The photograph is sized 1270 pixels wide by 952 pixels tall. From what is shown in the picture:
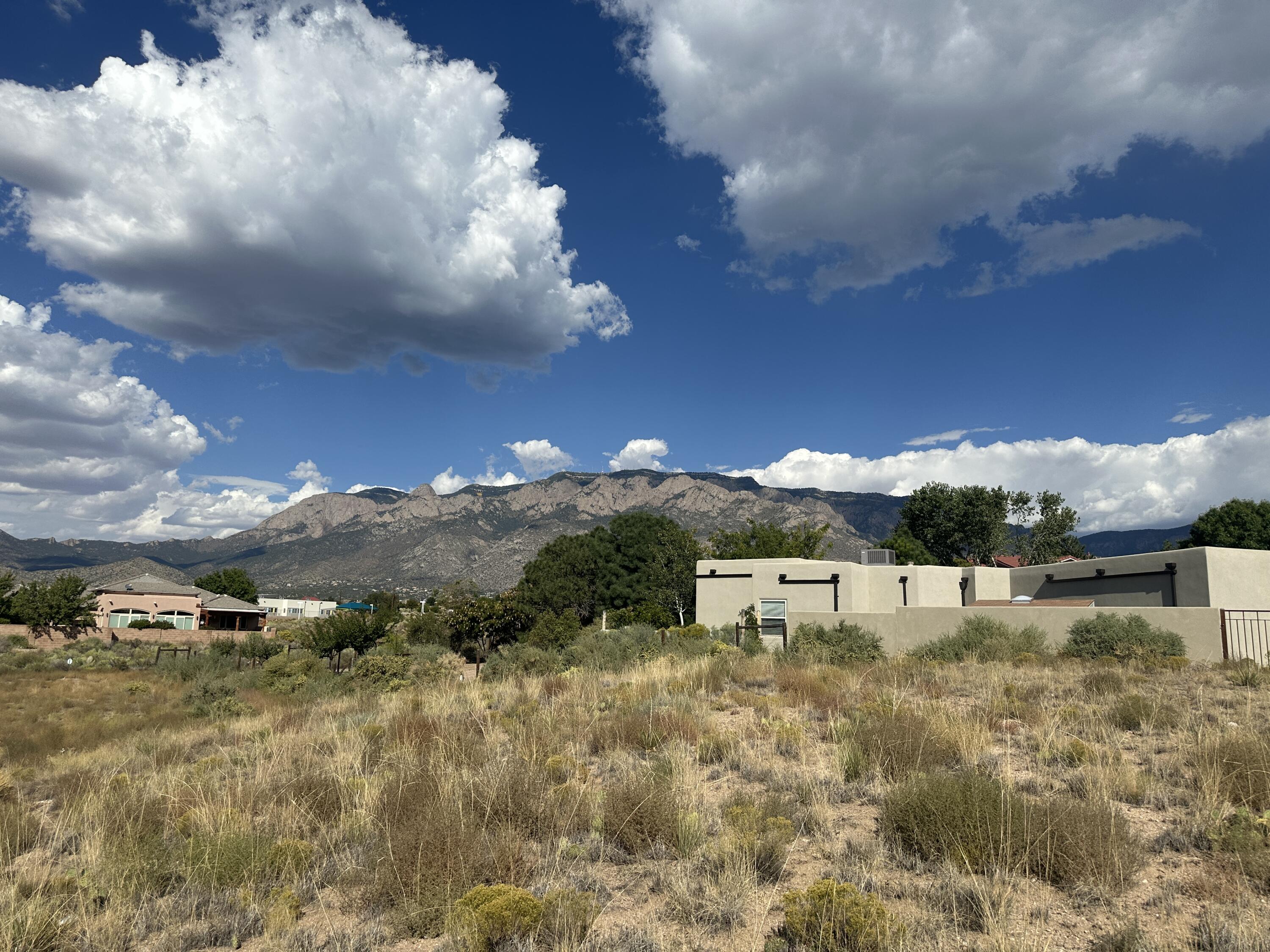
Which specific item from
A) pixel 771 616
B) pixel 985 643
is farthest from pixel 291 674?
pixel 985 643

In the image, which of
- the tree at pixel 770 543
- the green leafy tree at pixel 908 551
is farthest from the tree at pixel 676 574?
the green leafy tree at pixel 908 551

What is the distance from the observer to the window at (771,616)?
1286 inches

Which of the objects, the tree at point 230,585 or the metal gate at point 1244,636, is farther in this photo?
the tree at point 230,585

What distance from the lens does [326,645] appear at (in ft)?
95.7

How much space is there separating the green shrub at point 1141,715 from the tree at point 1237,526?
56362 mm

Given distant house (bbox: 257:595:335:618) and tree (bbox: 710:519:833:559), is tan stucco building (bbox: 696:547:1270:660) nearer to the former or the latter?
tree (bbox: 710:519:833:559)

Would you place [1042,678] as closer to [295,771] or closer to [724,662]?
[724,662]

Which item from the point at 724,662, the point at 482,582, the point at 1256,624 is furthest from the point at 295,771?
the point at 482,582

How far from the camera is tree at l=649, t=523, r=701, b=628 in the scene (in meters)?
48.3

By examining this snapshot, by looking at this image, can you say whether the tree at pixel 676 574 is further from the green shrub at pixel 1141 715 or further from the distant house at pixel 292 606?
the distant house at pixel 292 606

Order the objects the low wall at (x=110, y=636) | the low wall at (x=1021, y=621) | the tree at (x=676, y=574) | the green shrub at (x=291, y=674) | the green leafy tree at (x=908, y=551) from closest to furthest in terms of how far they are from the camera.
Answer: the low wall at (x=1021, y=621) → the green shrub at (x=291, y=674) → the low wall at (x=110, y=636) → the tree at (x=676, y=574) → the green leafy tree at (x=908, y=551)

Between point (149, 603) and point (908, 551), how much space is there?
73180 millimetres

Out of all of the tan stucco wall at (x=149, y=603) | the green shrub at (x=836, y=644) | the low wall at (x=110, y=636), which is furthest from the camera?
the tan stucco wall at (x=149, y=603)

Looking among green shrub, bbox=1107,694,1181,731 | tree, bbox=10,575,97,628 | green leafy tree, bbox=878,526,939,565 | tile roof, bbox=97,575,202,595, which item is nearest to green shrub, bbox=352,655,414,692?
green shrub, bbox=1107,694,1181,731
